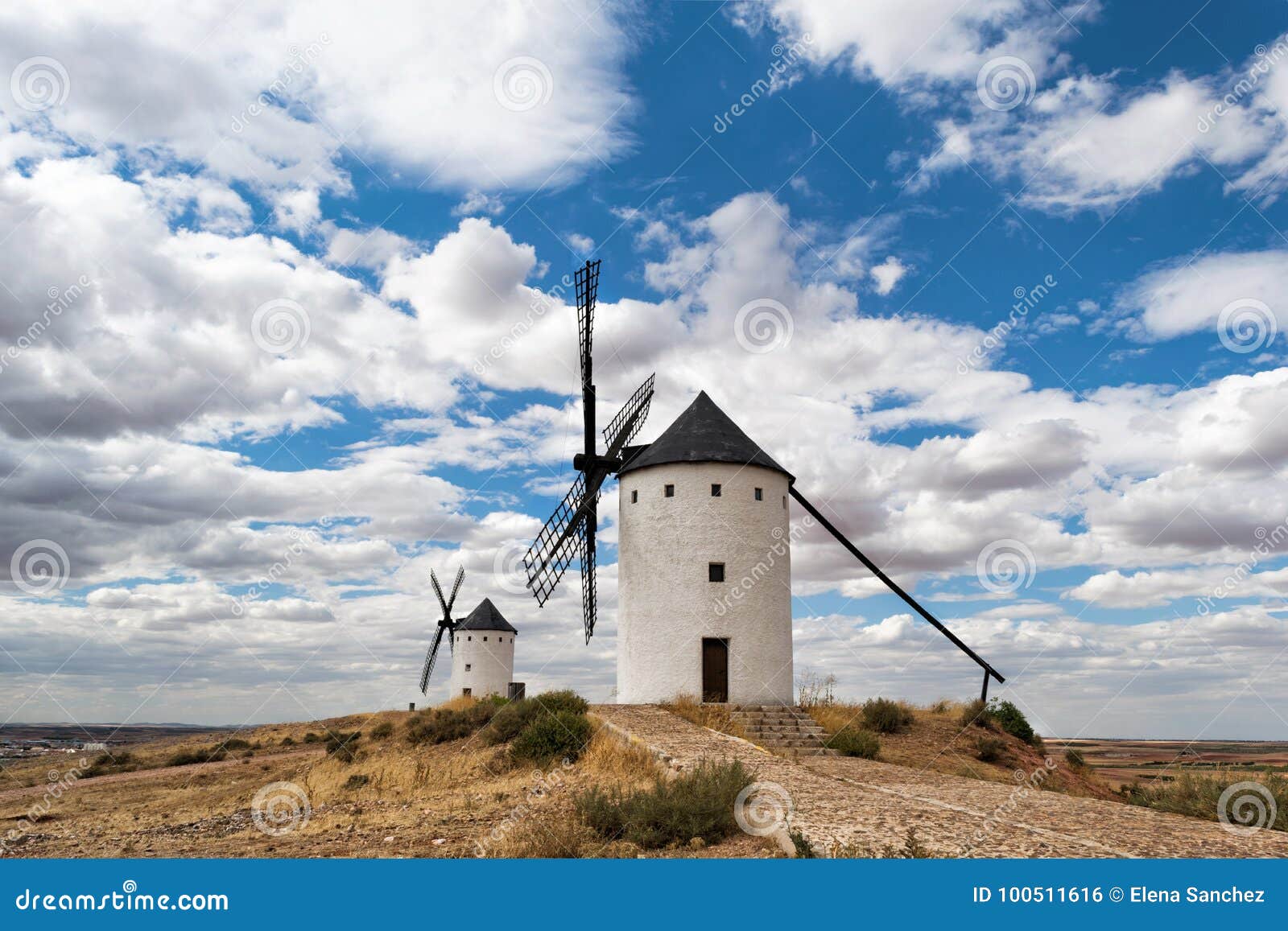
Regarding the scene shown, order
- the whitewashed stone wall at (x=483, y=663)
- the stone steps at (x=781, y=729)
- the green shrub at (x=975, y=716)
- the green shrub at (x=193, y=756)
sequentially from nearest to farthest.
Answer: the stone steps at (x=781, y=729) → the green shrub at (x=975, y=716) → the green shrub at (x=193, y=756) → the whitewashed stone wall at (x=483, y=663)

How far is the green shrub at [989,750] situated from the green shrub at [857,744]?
131 inches

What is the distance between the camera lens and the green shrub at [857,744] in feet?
46.6

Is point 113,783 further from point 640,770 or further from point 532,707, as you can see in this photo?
point 640,770

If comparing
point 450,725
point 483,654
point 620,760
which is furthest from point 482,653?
point 620,760

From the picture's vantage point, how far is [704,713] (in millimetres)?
15688

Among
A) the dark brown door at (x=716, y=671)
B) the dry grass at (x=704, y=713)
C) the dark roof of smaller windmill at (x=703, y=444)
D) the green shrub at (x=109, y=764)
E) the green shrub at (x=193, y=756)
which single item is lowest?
the green shrub at (x=109, y=764)

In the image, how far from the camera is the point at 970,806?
25.6 feet

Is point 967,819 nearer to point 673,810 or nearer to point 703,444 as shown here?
point 673,810

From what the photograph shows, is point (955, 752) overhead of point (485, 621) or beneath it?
beneath

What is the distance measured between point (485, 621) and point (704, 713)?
28.5 metres

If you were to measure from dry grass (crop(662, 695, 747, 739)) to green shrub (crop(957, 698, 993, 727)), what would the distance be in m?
6.76

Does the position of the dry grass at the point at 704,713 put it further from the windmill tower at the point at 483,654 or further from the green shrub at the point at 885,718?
the windmill tower at the point at 483,654

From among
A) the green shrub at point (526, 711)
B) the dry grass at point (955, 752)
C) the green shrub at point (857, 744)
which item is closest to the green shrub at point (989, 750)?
the dry grass at point (955, 752)

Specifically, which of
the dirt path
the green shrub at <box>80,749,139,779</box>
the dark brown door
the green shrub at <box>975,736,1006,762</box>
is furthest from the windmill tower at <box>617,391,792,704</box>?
the green shrub at <box>80,749,139,779</box>
